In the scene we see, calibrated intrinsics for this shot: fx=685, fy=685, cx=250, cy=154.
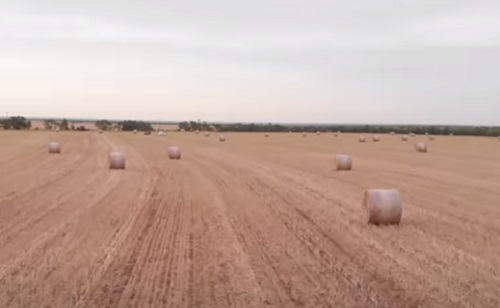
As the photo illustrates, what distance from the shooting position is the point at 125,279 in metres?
7.32

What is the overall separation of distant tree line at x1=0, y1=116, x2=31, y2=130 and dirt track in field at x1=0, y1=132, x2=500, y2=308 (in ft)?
277

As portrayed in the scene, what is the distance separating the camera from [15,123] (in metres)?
98.8

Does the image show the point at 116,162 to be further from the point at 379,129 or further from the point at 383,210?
the point at 379,129

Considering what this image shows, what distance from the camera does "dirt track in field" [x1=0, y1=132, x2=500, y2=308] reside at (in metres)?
6.80

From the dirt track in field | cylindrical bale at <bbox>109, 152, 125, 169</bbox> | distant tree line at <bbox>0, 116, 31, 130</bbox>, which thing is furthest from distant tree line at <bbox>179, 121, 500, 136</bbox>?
the dirt track in field

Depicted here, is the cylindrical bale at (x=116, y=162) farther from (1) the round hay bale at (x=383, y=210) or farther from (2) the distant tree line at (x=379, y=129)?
(2) the distant tree line at (x=379, y=129)

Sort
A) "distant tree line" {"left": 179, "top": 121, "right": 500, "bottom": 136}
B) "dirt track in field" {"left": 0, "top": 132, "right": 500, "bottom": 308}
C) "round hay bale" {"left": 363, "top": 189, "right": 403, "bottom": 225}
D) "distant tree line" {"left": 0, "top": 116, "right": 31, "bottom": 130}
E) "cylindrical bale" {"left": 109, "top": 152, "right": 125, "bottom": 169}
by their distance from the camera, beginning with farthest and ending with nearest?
"distant tree line" {"left": 0, "top": 116, "right": 31, "bottom": 130} → "distant tree line" {"left": 179, "top": 121, "right": 500, "bottom": 136} → "cylindrical bale" {"left": 109, "top": 152, "right": 125, "bottom": 169} → "round hay bale" {"left": 363, "top": 189, "right": 403, "bottom": 225} → "dirt track in field" {"left": 0, "top": 132, "right": 500, "bottom": 308}

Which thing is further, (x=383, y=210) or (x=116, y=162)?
(x=116, y=162)

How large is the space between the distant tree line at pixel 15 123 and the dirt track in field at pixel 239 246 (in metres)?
84.3

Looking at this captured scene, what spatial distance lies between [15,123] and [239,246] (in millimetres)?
95958

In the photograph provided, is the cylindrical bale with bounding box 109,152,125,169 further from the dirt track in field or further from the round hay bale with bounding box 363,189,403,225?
the round hay bale with bounding box 363,189,403,225

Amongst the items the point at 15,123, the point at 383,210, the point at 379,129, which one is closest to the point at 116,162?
the point at 383,210

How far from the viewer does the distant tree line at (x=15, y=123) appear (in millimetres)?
97000

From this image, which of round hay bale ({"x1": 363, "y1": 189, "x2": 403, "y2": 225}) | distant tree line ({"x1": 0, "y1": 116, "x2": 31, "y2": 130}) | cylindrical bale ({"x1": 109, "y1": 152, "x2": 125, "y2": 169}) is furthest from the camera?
distant tree line ({"x1": 0, "y1": 116, "x2": 31, "y2": 130})
